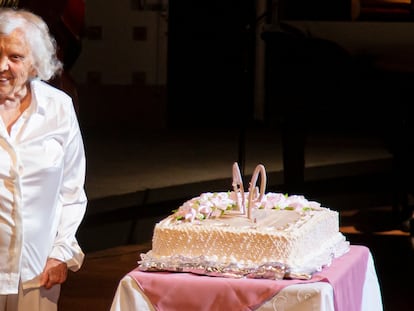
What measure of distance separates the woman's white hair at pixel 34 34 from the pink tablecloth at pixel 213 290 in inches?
25.1

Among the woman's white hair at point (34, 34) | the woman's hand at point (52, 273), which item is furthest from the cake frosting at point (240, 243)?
the woman's white hair at point (34, 34)

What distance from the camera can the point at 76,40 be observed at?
5.96 metres

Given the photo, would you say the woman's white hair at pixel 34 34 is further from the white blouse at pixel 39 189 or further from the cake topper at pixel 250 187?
the cake topper at pixel 250 187

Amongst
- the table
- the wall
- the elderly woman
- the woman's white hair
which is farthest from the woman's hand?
the wall

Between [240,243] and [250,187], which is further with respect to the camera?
[250,187]

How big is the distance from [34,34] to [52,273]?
0.67 m

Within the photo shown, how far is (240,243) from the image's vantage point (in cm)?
310

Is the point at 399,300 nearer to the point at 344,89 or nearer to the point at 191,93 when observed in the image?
the point at 344,89

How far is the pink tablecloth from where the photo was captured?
118 inches

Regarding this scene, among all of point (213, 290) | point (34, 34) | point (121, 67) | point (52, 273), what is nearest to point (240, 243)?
point (213, 290)

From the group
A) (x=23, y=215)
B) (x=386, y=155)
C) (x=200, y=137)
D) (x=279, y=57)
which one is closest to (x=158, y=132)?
(x=200, y=137)
